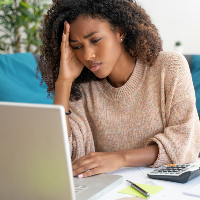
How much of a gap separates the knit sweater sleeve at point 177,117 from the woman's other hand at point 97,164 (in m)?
0.15

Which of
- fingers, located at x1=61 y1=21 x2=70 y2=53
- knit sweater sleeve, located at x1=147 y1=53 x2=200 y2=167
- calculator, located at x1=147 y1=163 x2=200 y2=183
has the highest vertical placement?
fingers, located at x1=61 y1=21 x2=70 y2=53

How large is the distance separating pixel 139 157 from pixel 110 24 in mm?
564

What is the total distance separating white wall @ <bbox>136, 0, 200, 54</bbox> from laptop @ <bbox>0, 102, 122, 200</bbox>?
7.78 feet

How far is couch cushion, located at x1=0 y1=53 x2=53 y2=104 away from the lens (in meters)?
1.85

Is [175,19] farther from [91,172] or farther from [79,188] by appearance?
[79,188]

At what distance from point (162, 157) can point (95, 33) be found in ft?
1.77

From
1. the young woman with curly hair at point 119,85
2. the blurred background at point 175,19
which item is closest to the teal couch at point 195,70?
the blurred background at point 175,19

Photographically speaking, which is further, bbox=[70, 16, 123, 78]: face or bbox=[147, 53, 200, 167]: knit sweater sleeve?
bbox=[70, 16, 123, 78]: face

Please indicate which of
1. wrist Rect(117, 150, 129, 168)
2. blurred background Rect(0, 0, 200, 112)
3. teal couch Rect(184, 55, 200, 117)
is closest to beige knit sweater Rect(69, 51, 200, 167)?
wrist Rect(117, 150, 129, 168)

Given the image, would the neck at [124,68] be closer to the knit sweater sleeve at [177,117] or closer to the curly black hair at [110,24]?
the curly black hair at [110,24]

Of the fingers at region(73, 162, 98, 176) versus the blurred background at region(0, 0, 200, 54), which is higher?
the blurred background at region(0, 0, 200, 54)

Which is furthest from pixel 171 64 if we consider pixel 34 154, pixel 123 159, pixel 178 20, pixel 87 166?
pixel 178 20

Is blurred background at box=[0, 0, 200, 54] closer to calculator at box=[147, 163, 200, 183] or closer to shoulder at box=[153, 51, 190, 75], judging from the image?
shoulder at box=[153, 51, 190, 75]

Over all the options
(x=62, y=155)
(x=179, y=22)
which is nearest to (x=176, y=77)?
(x=62, y=155)
